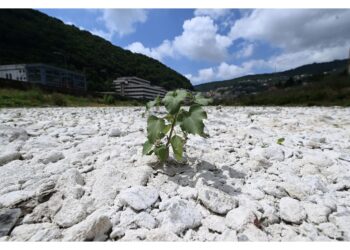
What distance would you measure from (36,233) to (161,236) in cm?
71

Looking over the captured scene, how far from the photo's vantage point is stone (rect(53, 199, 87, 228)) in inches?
58.7

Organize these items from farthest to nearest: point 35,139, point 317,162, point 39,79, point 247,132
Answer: point 39,79, point 247,132, point 35,139, point 317,162

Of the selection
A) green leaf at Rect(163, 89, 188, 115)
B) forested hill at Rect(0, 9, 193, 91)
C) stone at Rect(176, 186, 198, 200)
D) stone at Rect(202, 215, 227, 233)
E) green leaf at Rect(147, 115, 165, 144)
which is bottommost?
stone at Rect(202, 215, 227, 233)

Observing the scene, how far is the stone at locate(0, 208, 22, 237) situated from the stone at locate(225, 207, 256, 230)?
1.28 metres

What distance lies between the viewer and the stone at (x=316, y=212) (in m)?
1.53

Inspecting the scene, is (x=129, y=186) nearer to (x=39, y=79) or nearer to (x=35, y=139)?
(x=35, y=139)

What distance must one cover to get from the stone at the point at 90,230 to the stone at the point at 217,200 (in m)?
0.63

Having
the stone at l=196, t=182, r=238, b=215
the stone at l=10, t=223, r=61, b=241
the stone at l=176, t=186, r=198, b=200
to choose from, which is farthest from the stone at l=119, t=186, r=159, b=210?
the stone at l=10, t=223, r=61, b=241

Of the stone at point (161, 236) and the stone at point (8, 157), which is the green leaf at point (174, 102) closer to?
the stone at point (161, 236)

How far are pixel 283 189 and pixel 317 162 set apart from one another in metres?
0.76

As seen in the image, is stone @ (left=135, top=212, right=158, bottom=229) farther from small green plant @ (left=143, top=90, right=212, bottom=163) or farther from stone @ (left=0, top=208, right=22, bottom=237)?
stone @ (left=0, top=208, right=22, bottom=237)

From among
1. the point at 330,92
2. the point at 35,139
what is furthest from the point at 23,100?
the point at 330,92

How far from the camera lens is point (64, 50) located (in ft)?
167

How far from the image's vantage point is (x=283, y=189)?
187cm
